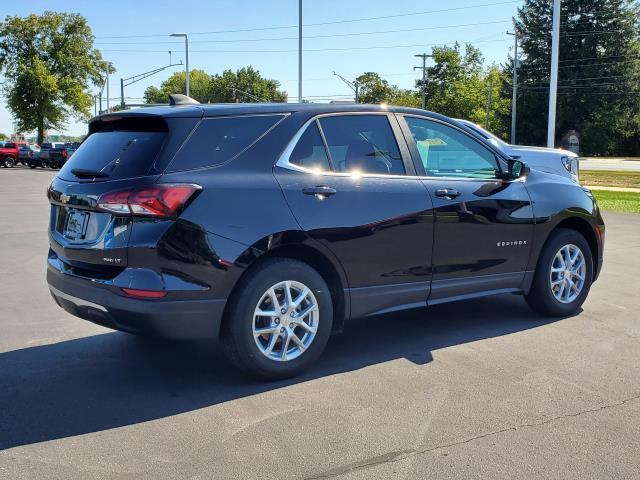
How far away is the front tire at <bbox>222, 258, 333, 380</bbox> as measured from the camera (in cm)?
406

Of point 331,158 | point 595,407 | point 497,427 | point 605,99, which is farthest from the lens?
point 605,99

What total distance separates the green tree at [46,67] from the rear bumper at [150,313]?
6378cm

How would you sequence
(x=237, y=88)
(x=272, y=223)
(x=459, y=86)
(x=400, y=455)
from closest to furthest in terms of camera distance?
(x=400, y=455)
(x=272, y=223)
(x=459, y=86)
(x=237, y=88)

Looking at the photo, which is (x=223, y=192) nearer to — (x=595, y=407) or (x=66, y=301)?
(x=66, y=301)

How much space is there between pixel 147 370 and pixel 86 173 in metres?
1.37

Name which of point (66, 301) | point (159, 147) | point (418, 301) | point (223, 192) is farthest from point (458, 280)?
point (66, 301)

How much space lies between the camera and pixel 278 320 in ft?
13.9

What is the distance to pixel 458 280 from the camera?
5102 mm

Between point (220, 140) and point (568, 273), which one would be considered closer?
point (220, 140)

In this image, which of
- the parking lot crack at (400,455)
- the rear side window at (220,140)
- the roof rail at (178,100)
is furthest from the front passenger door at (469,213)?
the roof rail at (178,100)

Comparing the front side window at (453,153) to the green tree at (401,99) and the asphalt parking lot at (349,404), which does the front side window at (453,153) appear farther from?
the green tree at (401,99)

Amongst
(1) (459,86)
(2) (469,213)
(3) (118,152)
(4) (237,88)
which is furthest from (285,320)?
(4) (237,88)

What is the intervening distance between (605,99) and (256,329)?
61.9m

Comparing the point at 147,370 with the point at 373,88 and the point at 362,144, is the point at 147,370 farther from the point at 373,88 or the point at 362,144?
the point at 373,88
